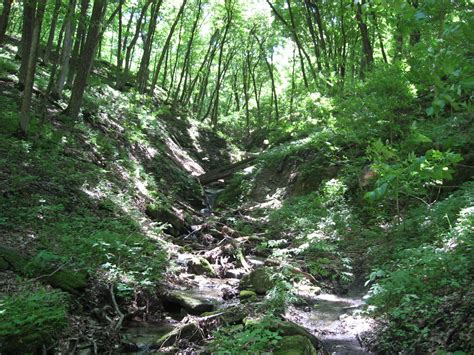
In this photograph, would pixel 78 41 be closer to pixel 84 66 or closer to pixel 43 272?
pixel 84 66

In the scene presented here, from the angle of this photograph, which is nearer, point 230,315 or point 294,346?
point 294,346

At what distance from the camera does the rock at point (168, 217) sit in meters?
11.6

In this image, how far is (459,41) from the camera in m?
2.23

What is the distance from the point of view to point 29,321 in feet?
14.6

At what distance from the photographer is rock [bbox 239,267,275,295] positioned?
7.62 m

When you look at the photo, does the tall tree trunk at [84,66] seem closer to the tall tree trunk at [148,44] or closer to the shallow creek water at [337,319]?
the tall tree trunk at [148,44]

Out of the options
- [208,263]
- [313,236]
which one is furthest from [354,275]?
[208,263]

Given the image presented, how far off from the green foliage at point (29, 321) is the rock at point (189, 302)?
2279 mm

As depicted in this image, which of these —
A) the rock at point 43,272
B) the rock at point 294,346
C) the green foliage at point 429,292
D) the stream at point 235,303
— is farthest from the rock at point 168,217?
the rock at point 294,346

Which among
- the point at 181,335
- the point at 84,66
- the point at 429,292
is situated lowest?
the point at 181,335

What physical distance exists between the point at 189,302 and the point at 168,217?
5404mm

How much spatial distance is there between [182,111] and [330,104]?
20697 mm

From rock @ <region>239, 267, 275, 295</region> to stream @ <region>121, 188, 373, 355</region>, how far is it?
280mm

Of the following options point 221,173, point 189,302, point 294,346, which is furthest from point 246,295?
point 221,173
